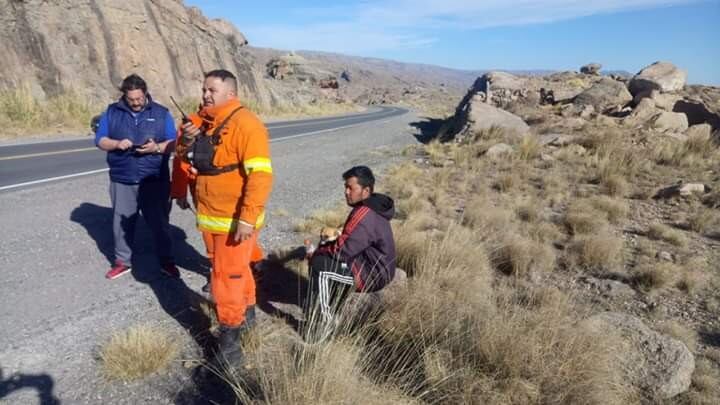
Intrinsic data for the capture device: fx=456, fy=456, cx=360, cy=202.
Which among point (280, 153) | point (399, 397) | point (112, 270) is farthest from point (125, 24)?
point (399, 397)

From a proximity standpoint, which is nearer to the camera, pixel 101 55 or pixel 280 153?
pixel 280 153

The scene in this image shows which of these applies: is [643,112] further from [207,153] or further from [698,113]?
[207,153]

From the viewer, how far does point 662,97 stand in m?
17.3

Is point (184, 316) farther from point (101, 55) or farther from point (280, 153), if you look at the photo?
point (101, 55)

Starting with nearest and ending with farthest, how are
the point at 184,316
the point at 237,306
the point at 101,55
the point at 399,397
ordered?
1. the point at 399,397
2. the point at 237,306
3. the point at 184,316
4. the point at 101,55

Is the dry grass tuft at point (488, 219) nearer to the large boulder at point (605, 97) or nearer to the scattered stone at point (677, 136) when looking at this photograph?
the scattered stone at point (677, 136)

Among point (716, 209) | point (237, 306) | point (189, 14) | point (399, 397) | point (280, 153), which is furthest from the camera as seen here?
point (189, 14)

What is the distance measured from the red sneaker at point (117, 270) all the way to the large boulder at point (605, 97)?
18012mm

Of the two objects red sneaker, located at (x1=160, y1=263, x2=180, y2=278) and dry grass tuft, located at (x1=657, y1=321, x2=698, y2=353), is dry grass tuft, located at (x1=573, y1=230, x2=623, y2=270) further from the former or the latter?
red sneaker, located at (x1=160, y1=263, x2=180, y2=278)

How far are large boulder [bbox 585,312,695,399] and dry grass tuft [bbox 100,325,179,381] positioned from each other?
2589mm

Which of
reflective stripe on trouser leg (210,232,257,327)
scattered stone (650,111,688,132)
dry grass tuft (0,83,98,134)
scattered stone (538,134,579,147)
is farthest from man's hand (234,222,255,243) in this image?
scattered stone (650,111,688,132)

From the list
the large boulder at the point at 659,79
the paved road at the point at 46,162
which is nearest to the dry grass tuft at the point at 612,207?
the paved road at the point at 46,162

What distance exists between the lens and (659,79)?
2075 centimetres

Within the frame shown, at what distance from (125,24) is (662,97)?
22.0 metres
